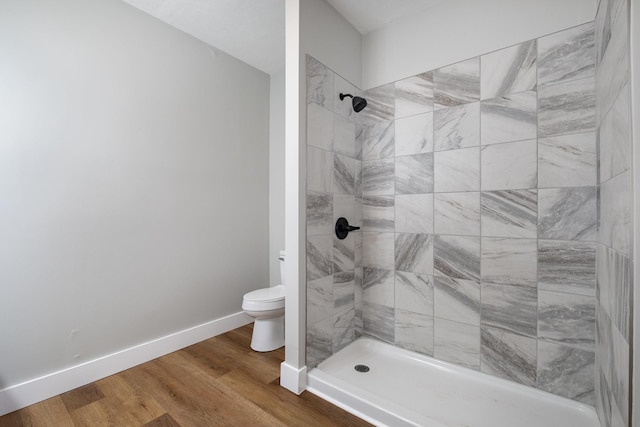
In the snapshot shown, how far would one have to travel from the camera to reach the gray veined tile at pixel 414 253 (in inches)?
75.0

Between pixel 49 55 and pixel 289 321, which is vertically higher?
pixel 49 55

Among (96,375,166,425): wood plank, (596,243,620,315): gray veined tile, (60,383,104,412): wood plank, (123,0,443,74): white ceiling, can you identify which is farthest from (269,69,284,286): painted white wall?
(596,243,620,315): gray veined tile

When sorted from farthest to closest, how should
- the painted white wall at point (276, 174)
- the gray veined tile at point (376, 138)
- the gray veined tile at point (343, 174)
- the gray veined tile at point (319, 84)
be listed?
the painted white wall at point (276, 174) < the gray veined tile at point (376, 138) < the gray veined tile at point (343, 174) < the gray veined tile at point (319, 84)

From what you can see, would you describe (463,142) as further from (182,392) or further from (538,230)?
(182,392)

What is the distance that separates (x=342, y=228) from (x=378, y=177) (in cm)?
49

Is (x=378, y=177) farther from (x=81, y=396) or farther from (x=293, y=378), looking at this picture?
(x=81, y=396)

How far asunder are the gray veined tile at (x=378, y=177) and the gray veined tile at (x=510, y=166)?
1.94 ft

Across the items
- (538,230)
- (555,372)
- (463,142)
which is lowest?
(555,372)

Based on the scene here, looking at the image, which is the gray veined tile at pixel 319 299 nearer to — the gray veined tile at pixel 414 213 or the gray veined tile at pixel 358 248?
the gray veined tile at pixel 358 248

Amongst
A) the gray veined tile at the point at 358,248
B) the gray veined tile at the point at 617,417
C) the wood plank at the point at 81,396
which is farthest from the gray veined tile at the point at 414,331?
the wood plank at the point at 81,396

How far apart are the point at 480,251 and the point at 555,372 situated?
0.70 m

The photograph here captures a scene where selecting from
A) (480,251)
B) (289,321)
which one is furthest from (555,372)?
(289,321)

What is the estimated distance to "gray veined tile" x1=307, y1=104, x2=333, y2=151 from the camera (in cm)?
177

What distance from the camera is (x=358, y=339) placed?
2188mm
